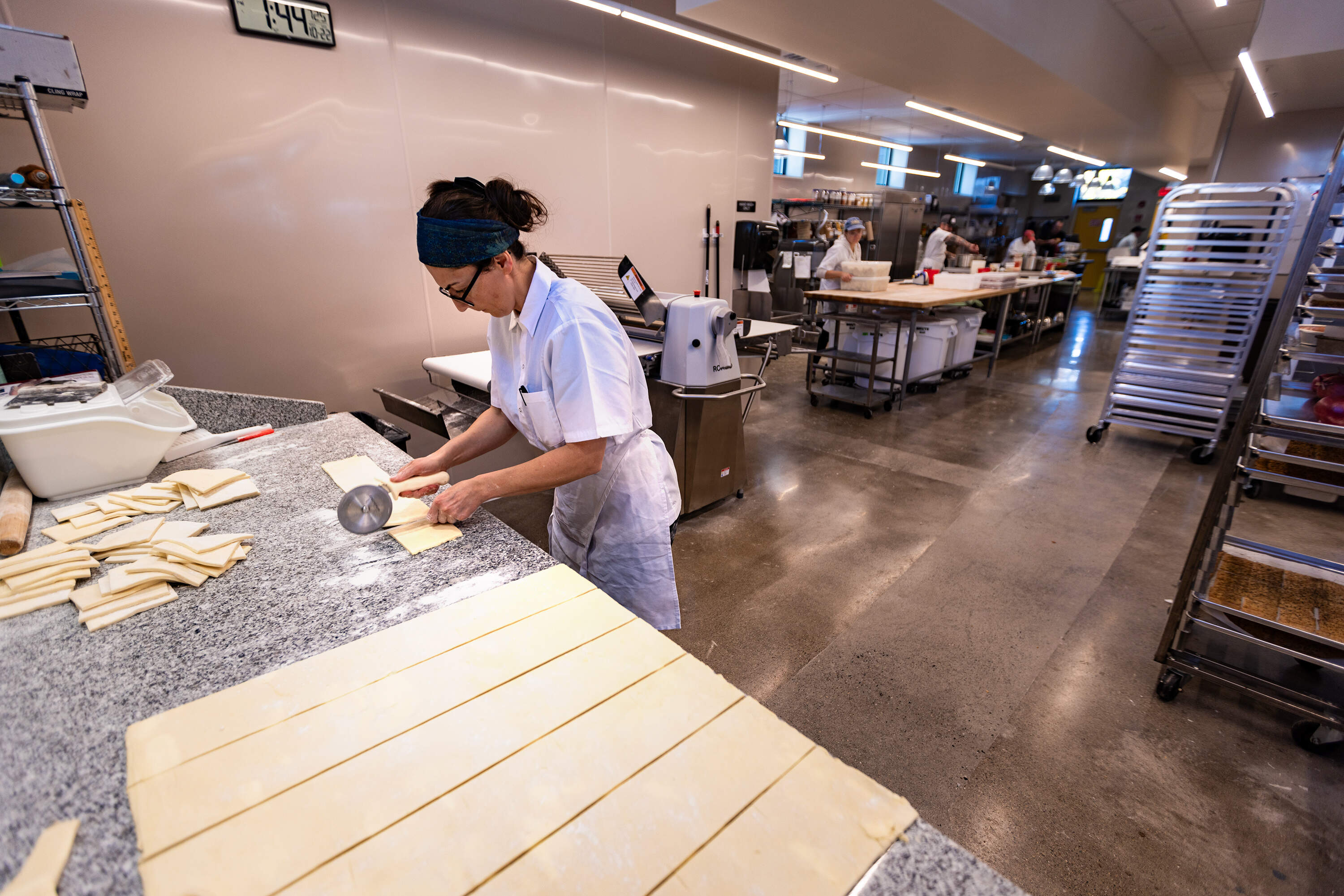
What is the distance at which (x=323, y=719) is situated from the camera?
773 millimetres

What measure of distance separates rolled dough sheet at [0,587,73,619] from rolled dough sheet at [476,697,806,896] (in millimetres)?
1011

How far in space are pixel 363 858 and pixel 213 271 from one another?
3.28 meters

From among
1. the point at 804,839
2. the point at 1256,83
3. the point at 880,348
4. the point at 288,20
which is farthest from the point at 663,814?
the point at 1256,83

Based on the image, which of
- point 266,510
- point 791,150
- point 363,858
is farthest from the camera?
point 791,150

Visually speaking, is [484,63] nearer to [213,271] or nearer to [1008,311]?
[213,271]

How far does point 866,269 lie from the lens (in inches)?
202

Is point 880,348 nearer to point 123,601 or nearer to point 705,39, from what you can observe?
point 705,39

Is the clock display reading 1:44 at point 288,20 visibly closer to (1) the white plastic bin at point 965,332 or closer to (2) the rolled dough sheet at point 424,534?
(2) the rolled dough sheet at point 424,534

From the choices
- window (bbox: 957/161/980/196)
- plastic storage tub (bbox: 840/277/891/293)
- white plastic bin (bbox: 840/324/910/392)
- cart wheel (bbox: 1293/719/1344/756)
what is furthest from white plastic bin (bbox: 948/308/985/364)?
window (bbox: 957/161/980/196)

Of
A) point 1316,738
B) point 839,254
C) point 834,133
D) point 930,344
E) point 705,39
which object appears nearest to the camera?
point 1316,738

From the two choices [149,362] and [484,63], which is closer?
[149,362]

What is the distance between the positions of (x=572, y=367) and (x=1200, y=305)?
4.53 m

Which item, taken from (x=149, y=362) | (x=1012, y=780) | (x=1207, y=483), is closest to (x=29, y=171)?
(x=149, y=362)

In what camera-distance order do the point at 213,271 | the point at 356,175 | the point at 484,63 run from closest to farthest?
the point at 213,271
the point at 356,175
the point at 484,63
